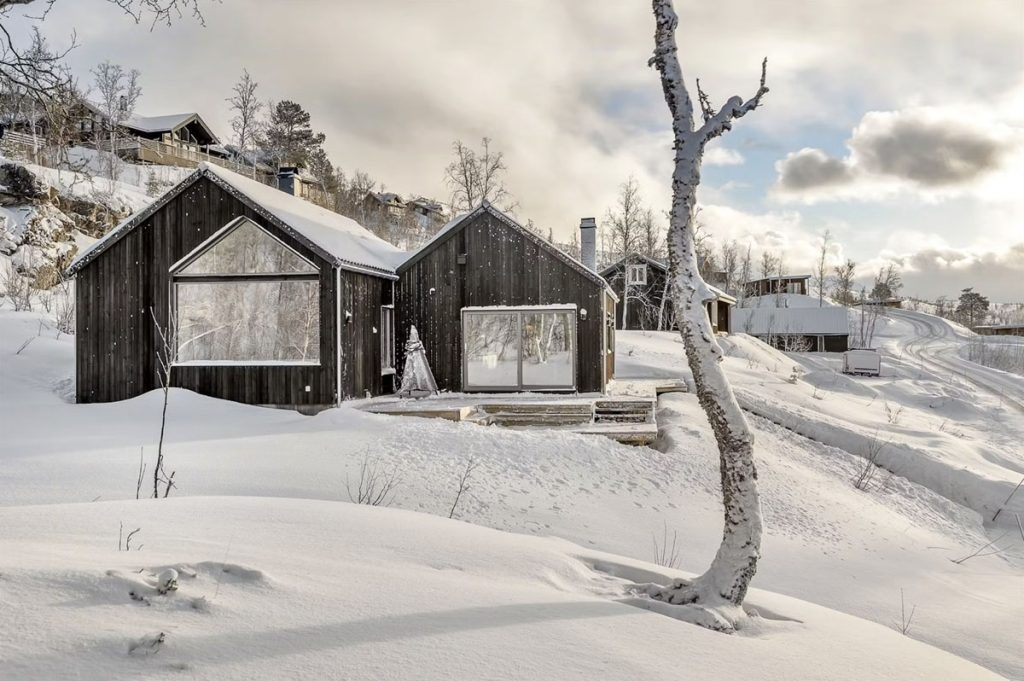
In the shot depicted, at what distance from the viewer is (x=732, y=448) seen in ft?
15.3

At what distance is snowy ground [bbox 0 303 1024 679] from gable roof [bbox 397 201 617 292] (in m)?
3.49

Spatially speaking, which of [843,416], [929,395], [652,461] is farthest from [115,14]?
[929,395]

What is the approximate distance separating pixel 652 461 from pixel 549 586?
20.6 ft

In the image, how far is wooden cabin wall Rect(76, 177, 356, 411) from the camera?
43.8 ft

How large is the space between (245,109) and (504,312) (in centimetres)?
3820

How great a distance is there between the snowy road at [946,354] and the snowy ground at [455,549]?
21438 mm

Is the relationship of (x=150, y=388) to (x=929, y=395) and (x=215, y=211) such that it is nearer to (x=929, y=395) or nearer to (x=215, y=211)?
(x=215, y=211)

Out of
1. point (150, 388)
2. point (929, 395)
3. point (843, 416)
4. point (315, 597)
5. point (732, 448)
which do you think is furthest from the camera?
point (929, 395)

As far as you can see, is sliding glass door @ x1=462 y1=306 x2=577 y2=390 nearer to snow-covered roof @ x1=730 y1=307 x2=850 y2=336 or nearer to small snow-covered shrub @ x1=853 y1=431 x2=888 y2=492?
small snow-covered shrub @ x1=853 y1=431 x2=888 y2=492

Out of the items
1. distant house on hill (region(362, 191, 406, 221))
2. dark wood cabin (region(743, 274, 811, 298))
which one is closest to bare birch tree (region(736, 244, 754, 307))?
dark wood cabin (region(743, 274, 811, 298))

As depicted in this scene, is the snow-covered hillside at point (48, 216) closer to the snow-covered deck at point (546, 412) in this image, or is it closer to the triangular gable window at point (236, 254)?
the triangular gable window at point (236, 254)

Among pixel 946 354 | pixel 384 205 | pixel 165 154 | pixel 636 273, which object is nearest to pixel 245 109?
pixel 165 154

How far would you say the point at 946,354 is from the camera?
52312 millimetres

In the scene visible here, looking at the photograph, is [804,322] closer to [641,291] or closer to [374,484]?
[641,291]
